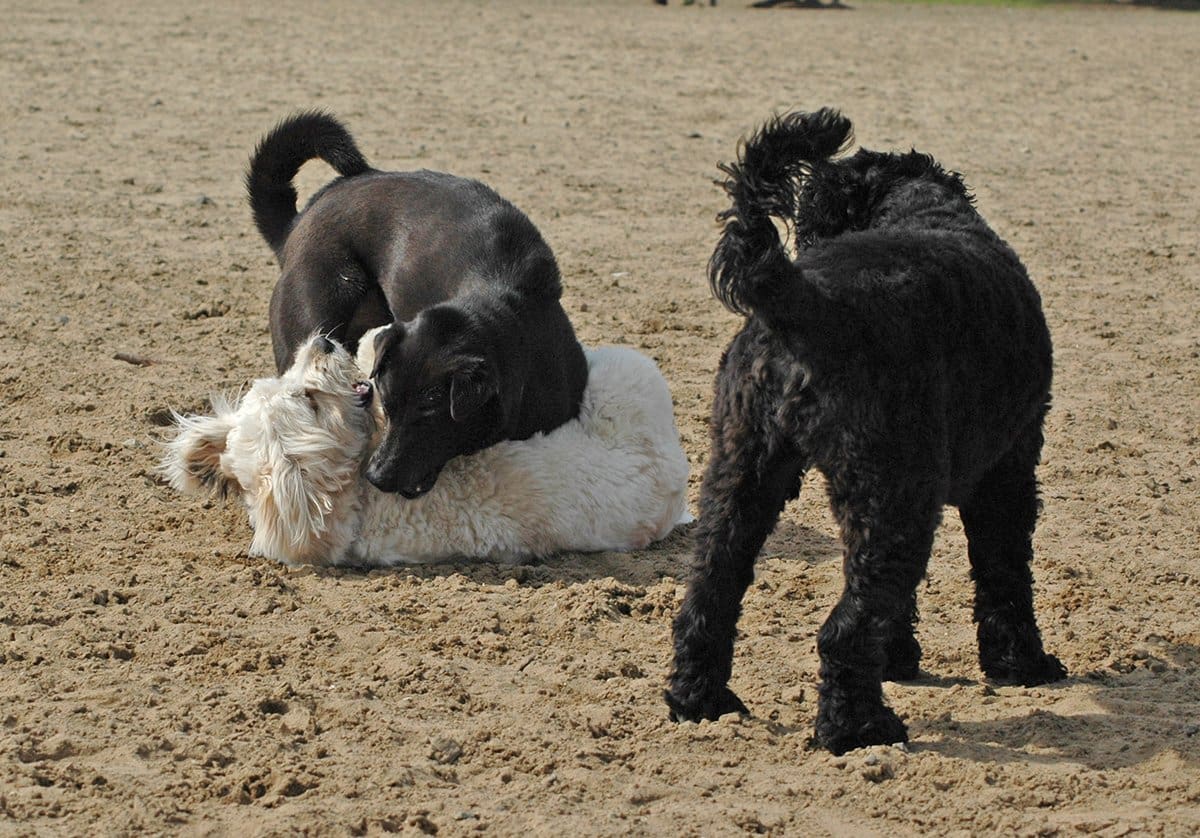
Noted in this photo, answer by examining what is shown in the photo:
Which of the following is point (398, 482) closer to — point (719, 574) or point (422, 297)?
point (422, 297)

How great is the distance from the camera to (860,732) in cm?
430

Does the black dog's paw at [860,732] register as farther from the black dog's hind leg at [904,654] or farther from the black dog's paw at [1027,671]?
the black dog's paw at [1027,671]

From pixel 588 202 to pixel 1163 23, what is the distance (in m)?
12.9

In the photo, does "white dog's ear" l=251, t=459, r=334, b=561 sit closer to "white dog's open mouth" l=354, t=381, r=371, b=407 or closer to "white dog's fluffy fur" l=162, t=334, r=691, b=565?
"white dog's fluffy fur" l=162, t=334, r=691, b=565

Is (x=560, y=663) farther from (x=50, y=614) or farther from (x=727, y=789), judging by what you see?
(x=50, y=614)

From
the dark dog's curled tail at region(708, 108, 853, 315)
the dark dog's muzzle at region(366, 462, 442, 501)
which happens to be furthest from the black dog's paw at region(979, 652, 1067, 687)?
the dark dog's muzzle at region(366, 462, 442, 501)

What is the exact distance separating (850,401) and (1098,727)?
128 cm

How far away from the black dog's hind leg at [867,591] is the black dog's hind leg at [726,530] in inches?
8.2

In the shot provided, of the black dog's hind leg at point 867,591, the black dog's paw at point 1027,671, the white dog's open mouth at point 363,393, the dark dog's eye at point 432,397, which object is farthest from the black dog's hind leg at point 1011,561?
the white dog's open mouth at point 363,393

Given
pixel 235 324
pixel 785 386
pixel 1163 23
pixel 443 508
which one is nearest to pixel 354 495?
pixel 443 508

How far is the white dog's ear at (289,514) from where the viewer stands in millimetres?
5844

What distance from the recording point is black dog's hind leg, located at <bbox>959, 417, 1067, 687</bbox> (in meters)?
4.89

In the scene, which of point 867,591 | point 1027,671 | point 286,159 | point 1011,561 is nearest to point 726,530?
point 867,591

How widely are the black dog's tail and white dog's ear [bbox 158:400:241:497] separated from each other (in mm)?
1395
